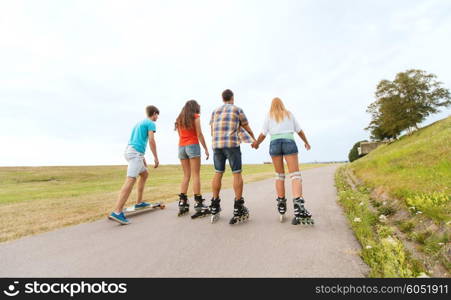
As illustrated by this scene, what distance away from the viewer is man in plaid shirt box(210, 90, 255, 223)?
4172mm

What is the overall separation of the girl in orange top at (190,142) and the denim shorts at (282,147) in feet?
4.92

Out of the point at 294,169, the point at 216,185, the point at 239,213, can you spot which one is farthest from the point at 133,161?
the point at 294,169

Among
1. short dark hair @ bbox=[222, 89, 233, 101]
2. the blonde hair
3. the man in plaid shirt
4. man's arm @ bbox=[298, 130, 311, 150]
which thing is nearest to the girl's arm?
the man in plaid shirt

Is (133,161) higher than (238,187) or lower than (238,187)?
higher

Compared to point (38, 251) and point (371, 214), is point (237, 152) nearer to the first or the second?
point (371, 214)

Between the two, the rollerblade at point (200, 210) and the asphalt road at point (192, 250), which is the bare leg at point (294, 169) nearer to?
the asphalt road at point (192, 250)

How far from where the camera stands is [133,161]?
4.82 metres

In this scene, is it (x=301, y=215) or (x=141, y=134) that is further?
(x=141, y=134)

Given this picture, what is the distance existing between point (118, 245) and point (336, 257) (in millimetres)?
2891

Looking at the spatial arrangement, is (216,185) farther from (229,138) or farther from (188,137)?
(188,137)

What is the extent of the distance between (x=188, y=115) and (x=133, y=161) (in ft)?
5.20

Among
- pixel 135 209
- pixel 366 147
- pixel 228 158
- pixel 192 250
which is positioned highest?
pixel 366 147

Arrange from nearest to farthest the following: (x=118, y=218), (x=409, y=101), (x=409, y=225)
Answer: (x=409, y=225), (x=118, y=218), (x=409, y=101)

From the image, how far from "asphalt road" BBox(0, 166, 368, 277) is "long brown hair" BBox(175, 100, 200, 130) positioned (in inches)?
81.8
